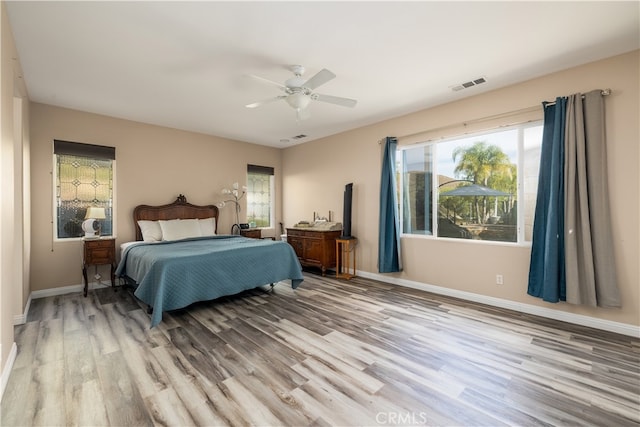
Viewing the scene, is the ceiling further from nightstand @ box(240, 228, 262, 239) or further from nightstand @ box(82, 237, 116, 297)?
nightstand @ box(240, 228, 262, 239)

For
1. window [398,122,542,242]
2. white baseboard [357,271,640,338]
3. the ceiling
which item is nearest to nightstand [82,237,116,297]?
the ceiling

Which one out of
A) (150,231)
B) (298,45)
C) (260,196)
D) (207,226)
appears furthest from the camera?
(260,196)

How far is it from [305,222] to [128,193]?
315cm

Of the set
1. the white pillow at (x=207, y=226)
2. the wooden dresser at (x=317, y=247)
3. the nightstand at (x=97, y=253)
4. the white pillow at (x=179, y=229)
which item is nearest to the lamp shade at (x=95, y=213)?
the nightstand at (x=97, y=253)

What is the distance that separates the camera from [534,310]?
3.26m

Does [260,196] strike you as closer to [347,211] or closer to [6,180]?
[347,211]

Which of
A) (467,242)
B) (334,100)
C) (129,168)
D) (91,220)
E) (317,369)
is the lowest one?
(317,369)

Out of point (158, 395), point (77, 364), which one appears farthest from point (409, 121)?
point (77, 364)

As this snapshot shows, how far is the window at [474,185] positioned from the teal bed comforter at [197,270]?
6.98 ft

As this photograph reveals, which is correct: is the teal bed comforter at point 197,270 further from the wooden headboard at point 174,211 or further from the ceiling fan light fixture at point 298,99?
the ceiling fan light fixture at point 298,99

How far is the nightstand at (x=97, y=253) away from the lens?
12.9ft

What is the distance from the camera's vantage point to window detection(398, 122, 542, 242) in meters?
3.42

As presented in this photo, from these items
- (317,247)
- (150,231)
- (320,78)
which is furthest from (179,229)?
(320,78)

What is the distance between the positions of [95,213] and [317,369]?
3.85 metres
